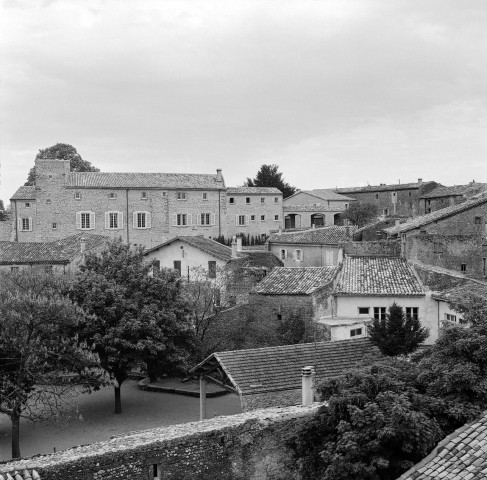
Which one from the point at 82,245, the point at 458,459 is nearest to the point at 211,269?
the point at 82,245

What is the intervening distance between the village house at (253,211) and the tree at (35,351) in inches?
1884

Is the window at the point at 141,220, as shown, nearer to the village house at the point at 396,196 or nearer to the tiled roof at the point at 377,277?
the village house at the point at 396,196

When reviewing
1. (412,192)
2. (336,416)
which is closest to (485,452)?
(336,416)

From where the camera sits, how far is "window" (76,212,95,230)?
63125mm

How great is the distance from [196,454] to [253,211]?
61.0m

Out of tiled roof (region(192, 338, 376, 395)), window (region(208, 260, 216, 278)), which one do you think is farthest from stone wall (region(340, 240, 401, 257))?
tiled roof (region(192, 338, 376, 395))

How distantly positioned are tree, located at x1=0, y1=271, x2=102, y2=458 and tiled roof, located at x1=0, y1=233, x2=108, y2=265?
21569 mm

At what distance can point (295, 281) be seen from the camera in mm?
32188

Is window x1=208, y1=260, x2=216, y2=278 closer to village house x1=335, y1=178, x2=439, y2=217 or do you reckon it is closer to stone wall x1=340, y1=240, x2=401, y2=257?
stone wall x1=340, y1=240, x2=401, y2=257

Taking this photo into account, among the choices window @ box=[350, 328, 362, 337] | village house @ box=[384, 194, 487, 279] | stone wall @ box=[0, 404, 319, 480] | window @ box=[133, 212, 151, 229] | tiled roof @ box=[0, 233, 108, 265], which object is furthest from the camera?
window @ box=[133, 212, 151, 229]

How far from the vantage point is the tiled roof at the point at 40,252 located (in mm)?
45719

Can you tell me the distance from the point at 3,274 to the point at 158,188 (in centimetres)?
3729

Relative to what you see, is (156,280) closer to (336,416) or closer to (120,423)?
(120,423)

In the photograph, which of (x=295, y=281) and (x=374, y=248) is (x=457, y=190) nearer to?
(x=374, y=248)
